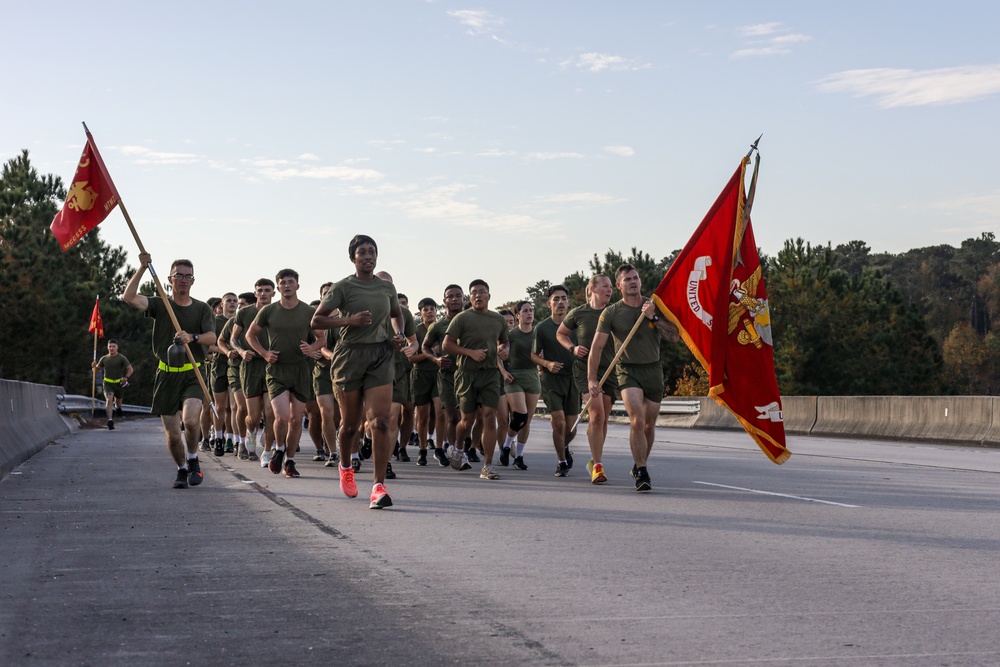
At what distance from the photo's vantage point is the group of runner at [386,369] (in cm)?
1117

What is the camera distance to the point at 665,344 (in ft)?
233

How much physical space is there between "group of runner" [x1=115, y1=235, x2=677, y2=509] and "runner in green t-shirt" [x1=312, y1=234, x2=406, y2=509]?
11mm

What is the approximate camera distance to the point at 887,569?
295 inches

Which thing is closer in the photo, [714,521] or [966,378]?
[714,521]

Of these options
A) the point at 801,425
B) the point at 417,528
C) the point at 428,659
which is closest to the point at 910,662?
the point at 428,659

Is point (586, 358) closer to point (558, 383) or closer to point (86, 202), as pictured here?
point (558, 383)

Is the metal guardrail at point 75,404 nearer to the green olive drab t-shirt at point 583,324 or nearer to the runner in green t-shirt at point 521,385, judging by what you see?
the runner in green t-shirt at point 521,385

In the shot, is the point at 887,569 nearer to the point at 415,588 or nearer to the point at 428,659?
the point at 415,588

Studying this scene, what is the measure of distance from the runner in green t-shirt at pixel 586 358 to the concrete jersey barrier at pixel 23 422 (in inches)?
256

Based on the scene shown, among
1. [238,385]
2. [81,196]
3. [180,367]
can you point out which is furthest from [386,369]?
[238,385]

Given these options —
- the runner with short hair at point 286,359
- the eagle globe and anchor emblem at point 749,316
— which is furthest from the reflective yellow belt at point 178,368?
the eagle globe and anchor emblem at point 749,316

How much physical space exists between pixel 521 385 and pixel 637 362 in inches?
184

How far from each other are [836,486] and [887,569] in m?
6.21

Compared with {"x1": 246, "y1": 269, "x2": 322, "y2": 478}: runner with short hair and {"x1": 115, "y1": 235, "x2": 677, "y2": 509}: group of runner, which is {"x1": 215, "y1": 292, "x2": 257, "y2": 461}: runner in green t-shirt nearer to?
{"x1": 115, "y1": 235, "x2": 677, "y2": 509}: group of runner
